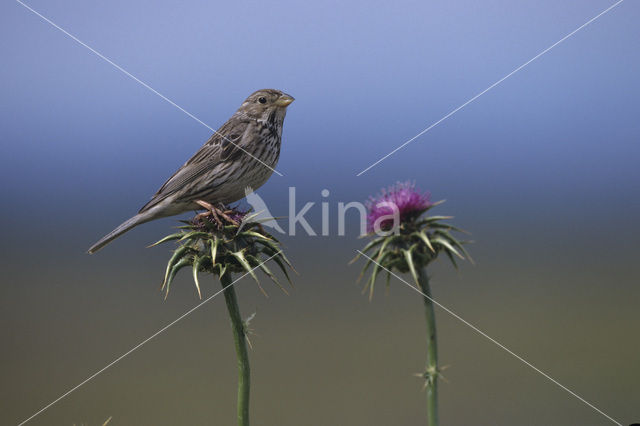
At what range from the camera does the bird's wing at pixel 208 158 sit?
5668 mm

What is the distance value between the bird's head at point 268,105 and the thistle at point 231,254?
145 centimetres

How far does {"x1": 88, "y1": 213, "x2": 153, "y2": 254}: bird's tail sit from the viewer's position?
4.97 meters

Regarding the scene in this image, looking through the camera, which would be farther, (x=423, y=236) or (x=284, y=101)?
(x=284, y=101)

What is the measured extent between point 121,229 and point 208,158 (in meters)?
1.26

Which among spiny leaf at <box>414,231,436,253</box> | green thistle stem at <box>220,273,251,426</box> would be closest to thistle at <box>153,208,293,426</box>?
green thistle stem at <box>220,273,251,426</box>

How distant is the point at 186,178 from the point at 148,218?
1.96 feet

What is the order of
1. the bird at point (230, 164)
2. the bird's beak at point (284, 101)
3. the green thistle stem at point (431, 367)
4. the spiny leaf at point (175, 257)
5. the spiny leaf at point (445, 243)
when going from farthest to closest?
the bird's beak at point (284, 101) < the bird at point (230, 164) < the spiny leaf at point (175, 257) < the spiny leaf at point (445, 243) < the green thistle stem at point (431, 367)

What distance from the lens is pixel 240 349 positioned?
4703mm

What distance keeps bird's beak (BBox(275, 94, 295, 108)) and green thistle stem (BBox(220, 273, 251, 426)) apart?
2215 mm

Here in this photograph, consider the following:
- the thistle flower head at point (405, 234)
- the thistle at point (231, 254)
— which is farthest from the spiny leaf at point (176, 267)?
the thistle flower head at point (405, 234)

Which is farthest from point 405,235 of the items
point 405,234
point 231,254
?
point 231,254

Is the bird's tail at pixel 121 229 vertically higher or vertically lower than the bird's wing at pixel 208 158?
lower

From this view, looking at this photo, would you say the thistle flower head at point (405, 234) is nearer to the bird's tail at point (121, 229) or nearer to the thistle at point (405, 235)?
the thistle at point (405, 235)

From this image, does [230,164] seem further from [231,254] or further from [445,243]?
[445,243]
